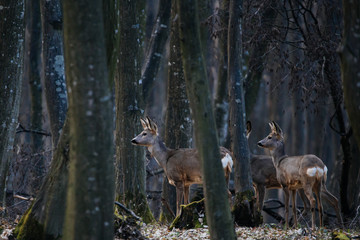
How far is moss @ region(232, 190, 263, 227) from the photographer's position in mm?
11359

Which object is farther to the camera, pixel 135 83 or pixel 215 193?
pixel 135 83

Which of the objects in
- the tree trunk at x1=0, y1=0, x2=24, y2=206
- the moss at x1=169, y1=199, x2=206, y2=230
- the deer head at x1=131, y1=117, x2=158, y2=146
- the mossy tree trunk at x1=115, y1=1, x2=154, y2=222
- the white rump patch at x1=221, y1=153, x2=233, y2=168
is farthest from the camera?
the deer head at x1=131, y1=117, x2=158, y2=146

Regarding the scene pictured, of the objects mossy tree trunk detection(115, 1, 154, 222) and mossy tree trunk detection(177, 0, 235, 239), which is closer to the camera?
mossy tree trunk detection(177, 0, 235, 239)

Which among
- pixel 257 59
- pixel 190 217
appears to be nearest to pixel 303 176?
pixel 190 217

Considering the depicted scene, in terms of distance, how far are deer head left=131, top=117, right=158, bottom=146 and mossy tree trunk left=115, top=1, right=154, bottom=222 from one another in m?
0.17

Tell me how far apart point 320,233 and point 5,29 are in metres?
6.98

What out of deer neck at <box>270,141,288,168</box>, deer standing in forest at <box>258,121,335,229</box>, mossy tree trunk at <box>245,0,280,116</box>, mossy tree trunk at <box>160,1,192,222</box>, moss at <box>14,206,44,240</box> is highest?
mossy tree trunk at <box>245,0,280,116</box>

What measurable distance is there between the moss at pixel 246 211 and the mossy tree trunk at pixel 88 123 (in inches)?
210

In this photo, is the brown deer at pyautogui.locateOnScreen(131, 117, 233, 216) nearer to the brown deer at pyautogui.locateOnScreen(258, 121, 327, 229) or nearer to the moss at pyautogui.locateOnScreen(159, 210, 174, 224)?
the moss at pyautogui.locateOnScreen(159, 210, 174, 224)

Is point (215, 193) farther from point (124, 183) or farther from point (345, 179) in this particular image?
point (345, 179)

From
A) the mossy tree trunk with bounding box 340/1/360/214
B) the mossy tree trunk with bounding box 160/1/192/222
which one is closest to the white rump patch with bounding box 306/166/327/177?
the mossy tree trunk with bounding box 160/1/192/222

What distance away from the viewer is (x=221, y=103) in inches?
703

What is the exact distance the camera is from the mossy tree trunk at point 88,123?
6.39 metres

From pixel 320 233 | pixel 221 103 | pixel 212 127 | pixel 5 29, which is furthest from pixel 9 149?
pixel 221 103
